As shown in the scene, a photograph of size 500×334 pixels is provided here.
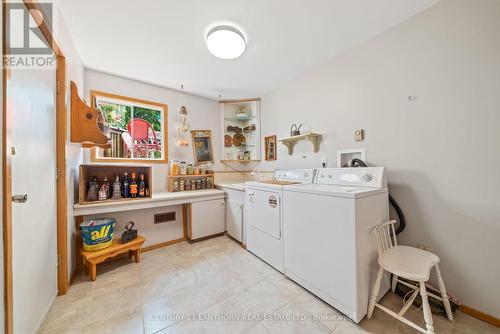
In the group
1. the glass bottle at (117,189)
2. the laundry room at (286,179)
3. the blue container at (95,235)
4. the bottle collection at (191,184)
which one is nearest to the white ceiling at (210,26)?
the laundry room at (286,179)

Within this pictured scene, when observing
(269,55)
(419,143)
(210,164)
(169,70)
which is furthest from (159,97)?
(419,143)

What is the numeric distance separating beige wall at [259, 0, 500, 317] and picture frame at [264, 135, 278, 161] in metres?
1.28

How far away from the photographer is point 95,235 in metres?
1.86

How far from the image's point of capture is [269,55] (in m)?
2.07

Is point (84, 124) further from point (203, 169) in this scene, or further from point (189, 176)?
point (203, 169)

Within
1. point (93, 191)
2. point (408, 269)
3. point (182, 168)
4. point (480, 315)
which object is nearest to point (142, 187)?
point (93, 191)

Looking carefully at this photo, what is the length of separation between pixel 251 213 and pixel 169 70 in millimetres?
2155

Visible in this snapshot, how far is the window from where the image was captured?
8.01ft

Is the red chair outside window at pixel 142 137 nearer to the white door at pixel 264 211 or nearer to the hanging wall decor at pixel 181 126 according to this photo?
the hanging wall decor at pixel 181 126

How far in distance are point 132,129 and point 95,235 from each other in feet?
4.94

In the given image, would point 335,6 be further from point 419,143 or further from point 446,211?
point 446,211

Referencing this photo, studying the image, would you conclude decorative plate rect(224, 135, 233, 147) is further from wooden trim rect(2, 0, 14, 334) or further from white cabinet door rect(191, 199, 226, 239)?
wooden trim rect(2, 0, 14, 334)

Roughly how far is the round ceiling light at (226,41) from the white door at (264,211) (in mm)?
1539

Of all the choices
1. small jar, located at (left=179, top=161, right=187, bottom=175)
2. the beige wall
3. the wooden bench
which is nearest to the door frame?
the wooden bench
